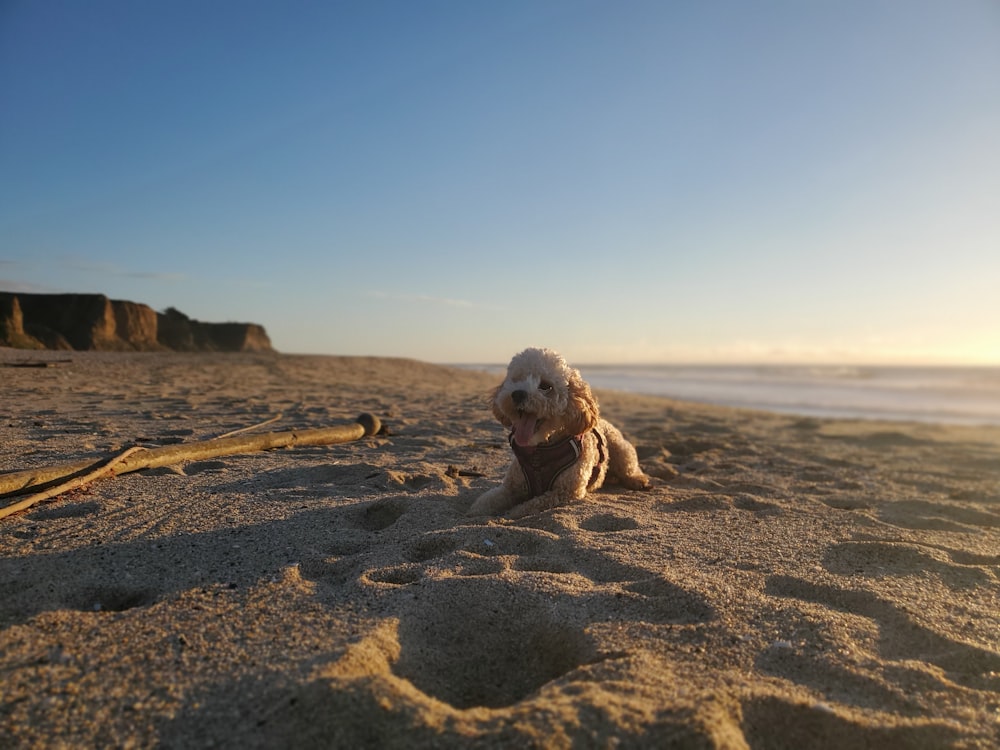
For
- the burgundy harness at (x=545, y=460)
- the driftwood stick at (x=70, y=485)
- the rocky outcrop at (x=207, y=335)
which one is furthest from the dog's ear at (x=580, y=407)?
the rocky outcrop at (x=207, y=335)

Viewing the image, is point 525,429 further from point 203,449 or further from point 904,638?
point 203,449

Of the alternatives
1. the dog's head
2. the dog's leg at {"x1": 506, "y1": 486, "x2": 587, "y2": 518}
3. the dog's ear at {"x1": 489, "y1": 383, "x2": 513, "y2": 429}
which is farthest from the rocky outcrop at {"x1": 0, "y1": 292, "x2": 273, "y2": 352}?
the dog's leg at {"x1": 506, "y1": 486, "x2": 587, "y2": 518}

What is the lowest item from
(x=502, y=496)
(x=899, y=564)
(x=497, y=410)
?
(x=899, y=564)

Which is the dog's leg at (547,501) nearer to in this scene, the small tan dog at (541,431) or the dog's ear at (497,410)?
the small tan dog at (541,431)

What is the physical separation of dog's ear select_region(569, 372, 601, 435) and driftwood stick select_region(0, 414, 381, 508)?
9.50ft

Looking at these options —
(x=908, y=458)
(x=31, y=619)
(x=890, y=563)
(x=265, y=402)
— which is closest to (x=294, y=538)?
(x=31, y=619)

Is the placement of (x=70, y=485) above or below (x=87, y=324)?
below

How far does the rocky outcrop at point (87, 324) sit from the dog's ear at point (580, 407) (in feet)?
53.2

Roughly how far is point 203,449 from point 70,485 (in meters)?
1.21

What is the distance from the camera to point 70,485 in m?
3.65

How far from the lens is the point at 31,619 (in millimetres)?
2162

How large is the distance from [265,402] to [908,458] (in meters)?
8.70

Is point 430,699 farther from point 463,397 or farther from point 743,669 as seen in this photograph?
point 463,397

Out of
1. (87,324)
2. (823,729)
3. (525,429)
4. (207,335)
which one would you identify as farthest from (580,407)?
(207,335)
